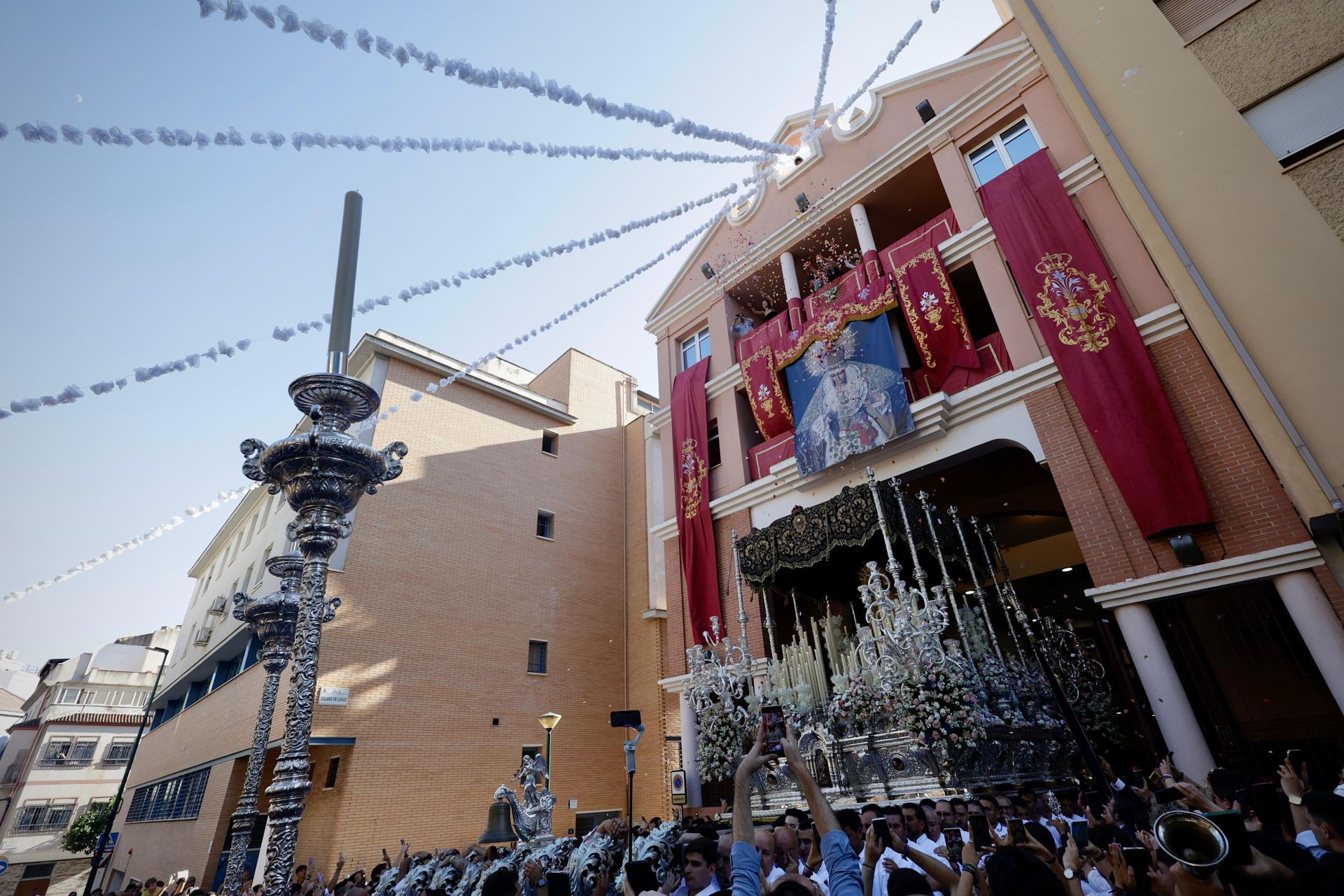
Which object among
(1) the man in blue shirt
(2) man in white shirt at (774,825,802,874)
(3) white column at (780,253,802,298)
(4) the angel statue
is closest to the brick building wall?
(3) white column at (780,253,802,298)

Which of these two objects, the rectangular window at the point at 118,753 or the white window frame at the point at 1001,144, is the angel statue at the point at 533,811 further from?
the rectangular window at the point at 118,753

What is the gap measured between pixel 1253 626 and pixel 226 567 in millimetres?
36511

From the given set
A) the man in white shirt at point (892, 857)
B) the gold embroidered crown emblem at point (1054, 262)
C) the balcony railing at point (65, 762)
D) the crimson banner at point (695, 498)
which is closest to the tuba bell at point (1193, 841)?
the man in white shirt at point (892, 857)

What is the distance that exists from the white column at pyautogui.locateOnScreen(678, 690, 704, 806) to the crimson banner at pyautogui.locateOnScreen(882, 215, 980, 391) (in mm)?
9121

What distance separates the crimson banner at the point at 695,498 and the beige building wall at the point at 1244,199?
34.9ft

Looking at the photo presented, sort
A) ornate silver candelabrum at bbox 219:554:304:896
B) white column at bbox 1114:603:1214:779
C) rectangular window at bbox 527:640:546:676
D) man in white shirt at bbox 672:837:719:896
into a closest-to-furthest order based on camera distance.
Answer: man in white shirt at bbox 672:837:719:896
white column at bbox 1114:603:1214:779
ornate silver candelabrum at bbox 219:554:304:896
rectangular window at bbox 527:640:546:676

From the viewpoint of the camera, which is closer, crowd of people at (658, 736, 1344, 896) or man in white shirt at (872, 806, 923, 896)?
crowd of people at (658, 736, 1344, 896)

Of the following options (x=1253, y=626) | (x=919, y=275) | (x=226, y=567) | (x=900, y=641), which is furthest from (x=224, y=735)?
(x=1253, y=626)

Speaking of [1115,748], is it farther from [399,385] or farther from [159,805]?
[159,805]

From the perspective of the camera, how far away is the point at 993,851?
343 cm

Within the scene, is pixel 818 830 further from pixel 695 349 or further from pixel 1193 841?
pixel 695 349

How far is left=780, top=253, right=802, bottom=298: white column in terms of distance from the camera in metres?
17.7

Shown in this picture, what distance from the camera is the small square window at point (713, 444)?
61.7 ft

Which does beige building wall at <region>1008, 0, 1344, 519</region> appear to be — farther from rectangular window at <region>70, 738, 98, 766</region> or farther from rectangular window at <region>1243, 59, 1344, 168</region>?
rectangular window at <region>70, 738, 98, 766</region>
